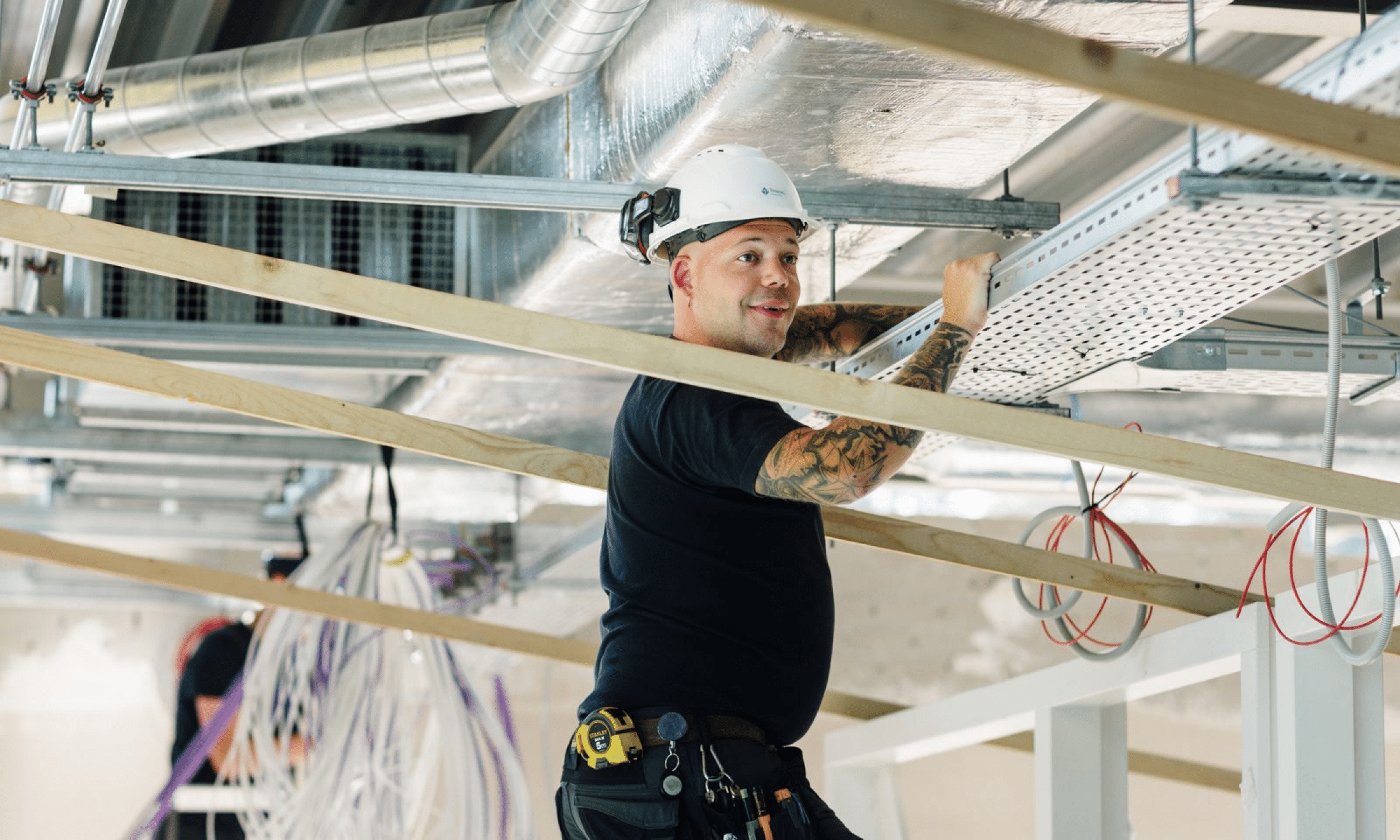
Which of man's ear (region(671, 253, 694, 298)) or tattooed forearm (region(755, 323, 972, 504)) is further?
man's ear (region(671, 253, 694, 298))

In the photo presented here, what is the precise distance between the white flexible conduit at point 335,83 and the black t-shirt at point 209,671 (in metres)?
3.47

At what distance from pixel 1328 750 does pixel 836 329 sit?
1143 millimetres

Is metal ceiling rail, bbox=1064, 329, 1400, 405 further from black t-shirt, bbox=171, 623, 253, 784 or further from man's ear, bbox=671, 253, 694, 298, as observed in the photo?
black t-shirt, bbox=171, 623, 253, 784

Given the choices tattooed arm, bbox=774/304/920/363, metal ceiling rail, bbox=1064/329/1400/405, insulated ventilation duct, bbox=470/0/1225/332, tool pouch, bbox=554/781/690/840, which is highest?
insulated ventilation duct, bbox=470/0/1225/332

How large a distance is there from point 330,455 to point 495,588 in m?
1.11

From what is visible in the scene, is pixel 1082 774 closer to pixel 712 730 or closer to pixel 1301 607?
pixel 1301 607

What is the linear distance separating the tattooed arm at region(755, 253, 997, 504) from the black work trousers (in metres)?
0.43

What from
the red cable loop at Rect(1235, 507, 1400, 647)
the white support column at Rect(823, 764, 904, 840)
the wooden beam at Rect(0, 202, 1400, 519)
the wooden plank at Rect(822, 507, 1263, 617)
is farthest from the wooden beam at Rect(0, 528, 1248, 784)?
the wooden beam at Rect(0, 202, 1400, 519)

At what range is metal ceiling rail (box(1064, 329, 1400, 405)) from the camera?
2.96 m

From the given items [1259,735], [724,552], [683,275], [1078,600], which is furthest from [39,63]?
[1259,735]

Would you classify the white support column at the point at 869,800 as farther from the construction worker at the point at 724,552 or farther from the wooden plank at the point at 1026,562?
the construction worker at the point at 724,552

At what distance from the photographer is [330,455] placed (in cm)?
546

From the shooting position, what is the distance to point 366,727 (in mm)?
4934

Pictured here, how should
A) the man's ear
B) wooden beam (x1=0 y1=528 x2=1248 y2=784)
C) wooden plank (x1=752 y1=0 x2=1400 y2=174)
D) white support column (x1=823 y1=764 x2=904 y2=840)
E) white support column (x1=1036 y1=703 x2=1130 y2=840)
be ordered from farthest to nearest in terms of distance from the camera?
white support column (x1=823 y1=764 x2=904 y2=840), wooden beam (x1=0 y1=528 x2=1248 y2=784), white support column (x1=1036 y1=703 x2=1130 y2=840), the man's ear, wooden plank (x1=752 y1=0 x2=1400 y2=174)
